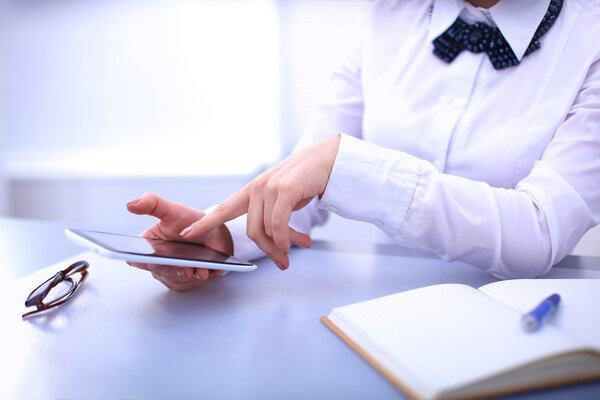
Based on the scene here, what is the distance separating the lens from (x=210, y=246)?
73 cm

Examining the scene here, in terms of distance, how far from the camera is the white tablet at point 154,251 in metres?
0.49

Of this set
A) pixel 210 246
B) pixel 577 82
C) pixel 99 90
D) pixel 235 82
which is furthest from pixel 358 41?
pixel 99 90

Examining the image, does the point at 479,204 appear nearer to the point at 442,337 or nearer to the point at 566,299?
the point at 566,299

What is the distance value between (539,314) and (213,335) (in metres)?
0.32

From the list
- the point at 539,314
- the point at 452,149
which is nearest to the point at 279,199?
the point at 539,314

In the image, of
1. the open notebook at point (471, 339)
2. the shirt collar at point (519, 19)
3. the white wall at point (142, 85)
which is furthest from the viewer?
the white wall at point (142, 85)

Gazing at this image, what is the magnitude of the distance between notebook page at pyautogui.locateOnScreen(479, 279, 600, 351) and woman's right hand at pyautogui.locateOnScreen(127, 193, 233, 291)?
1.19 ft

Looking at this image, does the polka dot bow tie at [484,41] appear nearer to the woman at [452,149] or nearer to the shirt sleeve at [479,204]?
the woman at [452,149]

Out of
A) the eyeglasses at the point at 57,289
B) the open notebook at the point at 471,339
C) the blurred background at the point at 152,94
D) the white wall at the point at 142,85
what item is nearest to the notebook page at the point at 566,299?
the open notebook at the point at 471,339

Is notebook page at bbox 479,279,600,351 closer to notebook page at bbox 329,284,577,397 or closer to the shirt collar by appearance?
notebook page at bbox 329,284,577,397

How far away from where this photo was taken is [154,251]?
546mm

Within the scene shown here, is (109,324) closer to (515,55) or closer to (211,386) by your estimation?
(211,386)

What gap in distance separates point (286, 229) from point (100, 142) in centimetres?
231

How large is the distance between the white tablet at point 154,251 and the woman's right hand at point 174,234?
0.09 feet
